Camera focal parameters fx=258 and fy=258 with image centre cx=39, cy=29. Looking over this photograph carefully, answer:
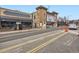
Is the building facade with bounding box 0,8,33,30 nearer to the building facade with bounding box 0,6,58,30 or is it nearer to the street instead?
the building facade with bounding box 0,6,58,30

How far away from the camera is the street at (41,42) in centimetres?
902

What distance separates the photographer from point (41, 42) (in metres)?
9.60

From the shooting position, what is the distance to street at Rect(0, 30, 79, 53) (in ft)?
29.6

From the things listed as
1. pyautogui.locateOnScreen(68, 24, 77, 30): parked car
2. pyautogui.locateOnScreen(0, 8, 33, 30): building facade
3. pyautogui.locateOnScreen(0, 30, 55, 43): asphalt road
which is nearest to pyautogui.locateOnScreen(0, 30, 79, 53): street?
pyautogui.locateOnScreen(0, 30, 55, 43): asphalt road

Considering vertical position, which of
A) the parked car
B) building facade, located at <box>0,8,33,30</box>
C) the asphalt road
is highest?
building facade, located at <box>0,8,33,30</box>

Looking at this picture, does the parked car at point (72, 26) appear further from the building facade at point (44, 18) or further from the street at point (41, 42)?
the building facade at point (44, 18)

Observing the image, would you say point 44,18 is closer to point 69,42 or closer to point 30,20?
point 30,20

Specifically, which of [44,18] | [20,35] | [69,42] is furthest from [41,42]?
[20,35]

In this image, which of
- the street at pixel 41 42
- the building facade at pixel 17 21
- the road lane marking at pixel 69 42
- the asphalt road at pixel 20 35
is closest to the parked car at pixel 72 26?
the street at pixel 41 42

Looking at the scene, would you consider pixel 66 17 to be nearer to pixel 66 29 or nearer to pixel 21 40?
pixel 66 29

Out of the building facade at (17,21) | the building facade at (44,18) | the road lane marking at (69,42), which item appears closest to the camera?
the road lane marking at (69,42)
